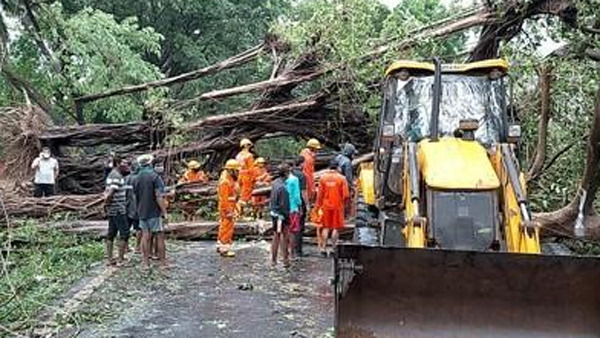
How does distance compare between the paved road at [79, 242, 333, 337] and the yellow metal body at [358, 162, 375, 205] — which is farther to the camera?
the yellow metal body at [358, 162, 375, 205]

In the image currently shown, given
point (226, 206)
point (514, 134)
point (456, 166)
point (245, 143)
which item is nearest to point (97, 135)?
point (245, 143)

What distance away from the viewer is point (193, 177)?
19094 millimetres

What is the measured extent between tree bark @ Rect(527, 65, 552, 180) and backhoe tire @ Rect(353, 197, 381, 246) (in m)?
2.94

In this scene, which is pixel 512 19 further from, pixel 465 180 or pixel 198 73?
pixel 198 73

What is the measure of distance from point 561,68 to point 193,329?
24.9 ft

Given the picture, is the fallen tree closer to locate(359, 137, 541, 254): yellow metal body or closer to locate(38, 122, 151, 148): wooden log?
locate(38, 122, 151, 148): wooden log

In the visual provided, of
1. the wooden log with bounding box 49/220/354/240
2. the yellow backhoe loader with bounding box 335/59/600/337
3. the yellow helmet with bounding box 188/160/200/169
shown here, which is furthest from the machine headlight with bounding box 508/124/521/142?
the yellow helmet with bounding box 188/160/200/169

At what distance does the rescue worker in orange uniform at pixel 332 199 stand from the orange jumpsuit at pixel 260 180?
3.69 m

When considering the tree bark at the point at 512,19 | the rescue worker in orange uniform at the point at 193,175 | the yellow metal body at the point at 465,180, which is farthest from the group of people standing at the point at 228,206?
the yellow metal body at the point at 465,180

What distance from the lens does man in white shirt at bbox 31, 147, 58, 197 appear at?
1875 cm

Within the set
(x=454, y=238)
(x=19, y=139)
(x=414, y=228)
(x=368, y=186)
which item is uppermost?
(x=19, y=139)

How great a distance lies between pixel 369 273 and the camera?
7340 millimetres

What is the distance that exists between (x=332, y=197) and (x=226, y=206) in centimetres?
184

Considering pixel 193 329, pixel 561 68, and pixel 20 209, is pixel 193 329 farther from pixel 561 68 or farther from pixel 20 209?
pixel 20 209
